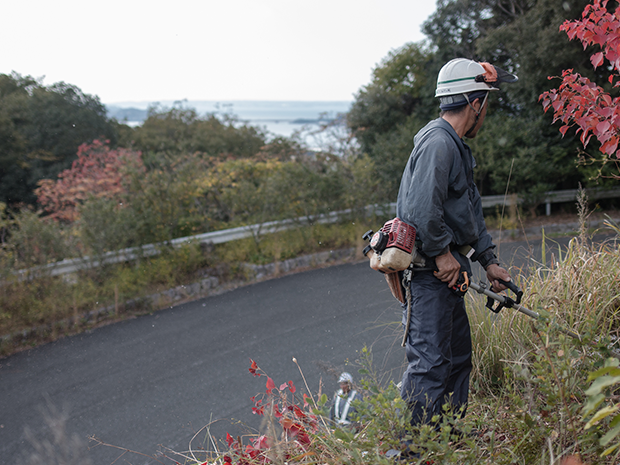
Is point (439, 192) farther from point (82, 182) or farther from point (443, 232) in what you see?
point (82, 182)

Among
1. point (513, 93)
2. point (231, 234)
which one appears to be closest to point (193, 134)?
point (231, 234)

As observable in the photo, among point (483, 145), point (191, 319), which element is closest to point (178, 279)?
point (191, 319)

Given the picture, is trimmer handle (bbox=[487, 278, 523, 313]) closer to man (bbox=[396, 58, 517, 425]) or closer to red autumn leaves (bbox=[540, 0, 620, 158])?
man (bbox=[396, 58, 517, 425])

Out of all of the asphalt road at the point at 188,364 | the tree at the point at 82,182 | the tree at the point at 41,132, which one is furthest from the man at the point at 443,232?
the tree at the point at 41,132

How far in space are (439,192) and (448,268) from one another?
43 centimetres

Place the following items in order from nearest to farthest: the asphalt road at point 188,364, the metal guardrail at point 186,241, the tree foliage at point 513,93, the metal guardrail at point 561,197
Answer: the asphalt road at point 188,364, the metal guardrail at point 186,241, the tree foliage at point 513,93, the metal guardrail at point 561,197

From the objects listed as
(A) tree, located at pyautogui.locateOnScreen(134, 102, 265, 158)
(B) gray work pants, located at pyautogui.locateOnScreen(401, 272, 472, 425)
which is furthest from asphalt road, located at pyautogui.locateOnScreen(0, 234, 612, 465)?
(A) tree, located at pyautogui.locateOnScreen(134, 102, 265, 158)

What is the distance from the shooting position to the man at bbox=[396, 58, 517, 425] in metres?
2.49

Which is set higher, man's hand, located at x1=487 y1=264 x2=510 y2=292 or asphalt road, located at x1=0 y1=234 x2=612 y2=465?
man's hand, located at x1=487 y1=264 x2=510 y2=292

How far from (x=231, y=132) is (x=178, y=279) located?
13.1 meters

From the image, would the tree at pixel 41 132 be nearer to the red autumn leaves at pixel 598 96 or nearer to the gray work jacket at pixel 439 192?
the gray work jacket at pixel 439 192

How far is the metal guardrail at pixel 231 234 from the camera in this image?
658 cm

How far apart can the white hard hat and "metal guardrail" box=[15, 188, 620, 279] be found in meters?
2.82

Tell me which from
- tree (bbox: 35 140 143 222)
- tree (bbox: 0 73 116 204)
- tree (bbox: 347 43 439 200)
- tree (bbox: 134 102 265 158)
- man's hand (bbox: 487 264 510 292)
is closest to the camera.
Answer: man's hand (bbox: 487 264 510 292)
